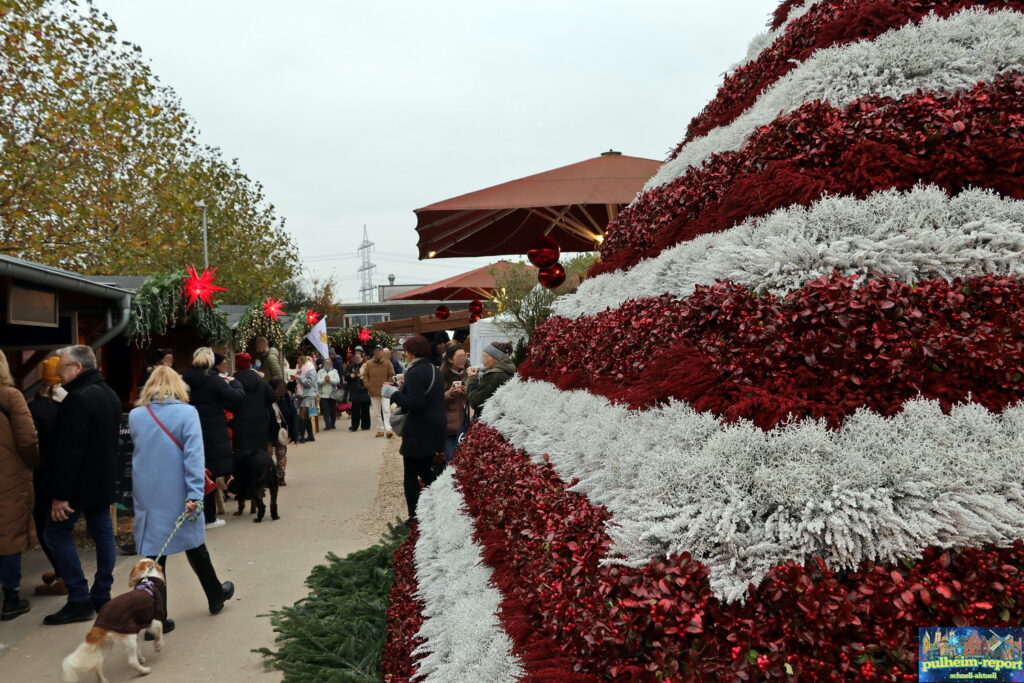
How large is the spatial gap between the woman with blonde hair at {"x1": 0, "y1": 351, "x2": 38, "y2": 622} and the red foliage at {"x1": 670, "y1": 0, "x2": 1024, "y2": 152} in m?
4.69

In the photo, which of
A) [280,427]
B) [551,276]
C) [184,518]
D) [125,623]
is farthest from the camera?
[280,427]

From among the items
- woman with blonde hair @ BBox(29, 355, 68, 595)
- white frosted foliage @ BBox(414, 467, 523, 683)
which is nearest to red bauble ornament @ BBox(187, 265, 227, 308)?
woman with blonde hair @ BBox(29, 355, 68, 595)

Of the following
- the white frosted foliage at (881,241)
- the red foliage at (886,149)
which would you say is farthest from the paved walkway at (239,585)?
the red foliage at (886,149)

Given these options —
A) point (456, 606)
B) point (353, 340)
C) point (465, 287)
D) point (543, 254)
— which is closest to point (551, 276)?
point (543, 254)

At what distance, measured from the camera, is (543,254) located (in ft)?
21.8

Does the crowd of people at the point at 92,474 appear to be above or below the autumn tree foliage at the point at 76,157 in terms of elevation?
below

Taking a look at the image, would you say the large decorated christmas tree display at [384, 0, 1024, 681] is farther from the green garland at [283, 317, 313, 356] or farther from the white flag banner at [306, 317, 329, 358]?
the green garland at [283, 317, 313, 356]

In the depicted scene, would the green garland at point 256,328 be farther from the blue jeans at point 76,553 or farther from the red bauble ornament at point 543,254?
the blue jeans at point 76,553

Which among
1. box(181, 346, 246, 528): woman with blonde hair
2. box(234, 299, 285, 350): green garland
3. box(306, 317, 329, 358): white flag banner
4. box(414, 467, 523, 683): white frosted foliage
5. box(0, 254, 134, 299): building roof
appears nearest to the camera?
box(414, 467, 523, 683): white frosted foliage

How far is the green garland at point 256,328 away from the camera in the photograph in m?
15.7

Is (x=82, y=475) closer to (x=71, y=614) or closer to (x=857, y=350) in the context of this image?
(x=71, y=614)

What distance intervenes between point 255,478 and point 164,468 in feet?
10.0

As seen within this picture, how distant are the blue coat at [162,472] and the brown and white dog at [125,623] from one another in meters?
0.43

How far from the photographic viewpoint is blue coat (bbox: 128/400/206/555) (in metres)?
4.71
